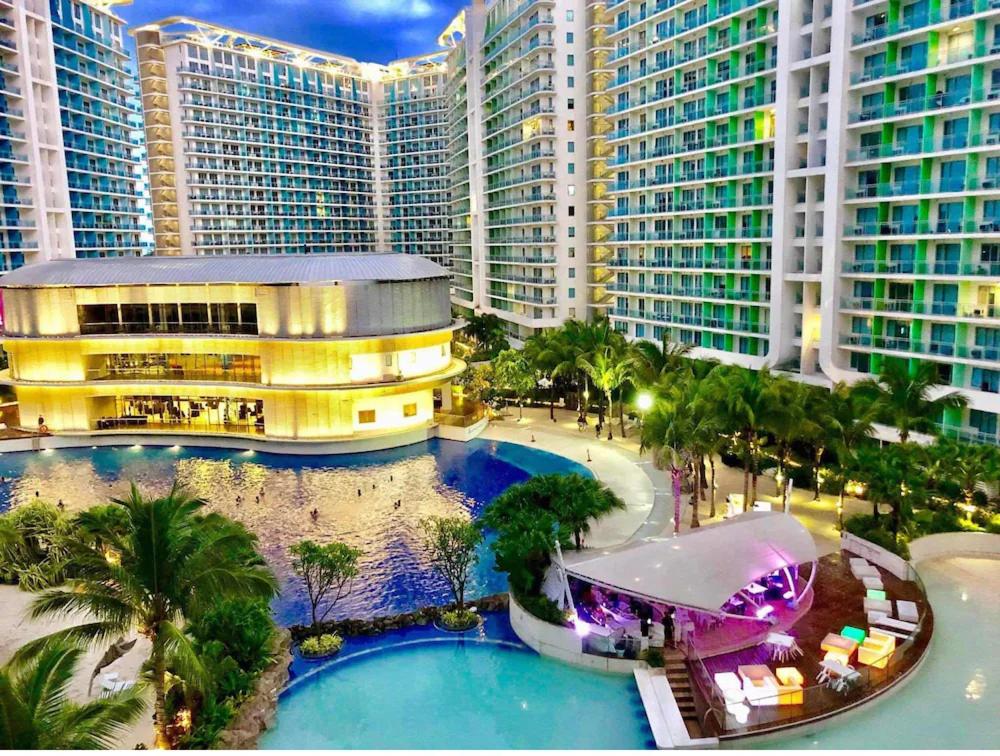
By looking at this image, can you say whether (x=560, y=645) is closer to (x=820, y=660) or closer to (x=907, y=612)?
(x=820, y=660)

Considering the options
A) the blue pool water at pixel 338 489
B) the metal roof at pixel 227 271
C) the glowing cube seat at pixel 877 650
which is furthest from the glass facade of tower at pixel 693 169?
the glowing cube seat at pixel 877 650

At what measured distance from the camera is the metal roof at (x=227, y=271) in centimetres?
4825

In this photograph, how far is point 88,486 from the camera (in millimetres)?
40125

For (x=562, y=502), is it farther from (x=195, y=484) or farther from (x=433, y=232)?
(x=433, y=232)

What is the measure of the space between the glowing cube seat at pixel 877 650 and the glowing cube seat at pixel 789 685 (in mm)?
1941

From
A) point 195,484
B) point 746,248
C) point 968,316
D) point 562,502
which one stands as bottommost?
point 195,484

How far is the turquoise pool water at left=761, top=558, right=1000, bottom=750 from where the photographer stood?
17469 millimetres

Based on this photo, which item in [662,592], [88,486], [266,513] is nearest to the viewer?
[662,592]

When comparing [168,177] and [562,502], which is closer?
[562,502]

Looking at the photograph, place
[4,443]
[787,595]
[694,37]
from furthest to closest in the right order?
[694,37]
[4,443]
[787,595]

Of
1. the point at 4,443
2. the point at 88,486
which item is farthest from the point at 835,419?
the point at 4,443

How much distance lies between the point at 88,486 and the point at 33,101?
160 feet

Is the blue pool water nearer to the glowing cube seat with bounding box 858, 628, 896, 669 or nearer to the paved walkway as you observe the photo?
the paved walkway

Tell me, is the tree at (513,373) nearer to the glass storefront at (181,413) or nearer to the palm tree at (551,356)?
the palm tree at (551,356)
